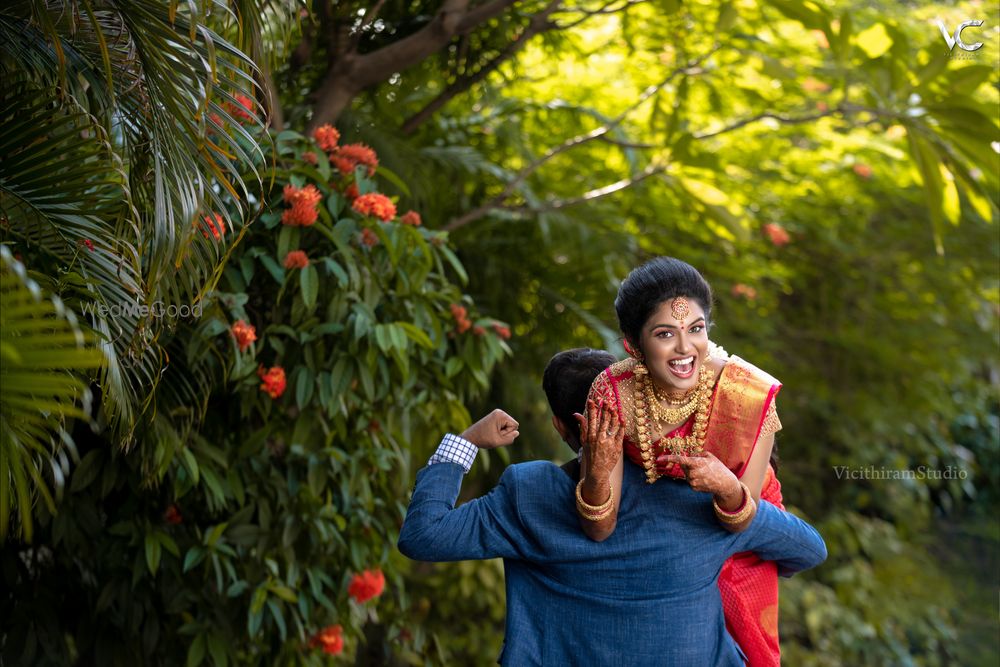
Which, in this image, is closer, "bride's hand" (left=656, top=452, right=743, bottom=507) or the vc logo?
"bride's hand" (left=656, top=452, right=743, bottom=507)

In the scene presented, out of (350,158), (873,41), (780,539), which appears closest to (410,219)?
(350,158)

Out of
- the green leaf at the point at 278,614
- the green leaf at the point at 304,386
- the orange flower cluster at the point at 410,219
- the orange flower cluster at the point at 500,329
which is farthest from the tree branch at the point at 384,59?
the green leaf at the point at 278,614

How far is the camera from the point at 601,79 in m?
5.30

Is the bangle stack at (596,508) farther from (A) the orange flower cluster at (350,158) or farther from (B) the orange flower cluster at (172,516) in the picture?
(B) the orange flower cluster at (172,516)

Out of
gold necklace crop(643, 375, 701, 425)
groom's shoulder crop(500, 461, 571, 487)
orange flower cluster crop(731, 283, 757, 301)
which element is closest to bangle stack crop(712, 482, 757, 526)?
gold necklace crop(643, 375, 701, 425)

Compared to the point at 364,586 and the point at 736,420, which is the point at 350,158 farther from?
the point at 736,420

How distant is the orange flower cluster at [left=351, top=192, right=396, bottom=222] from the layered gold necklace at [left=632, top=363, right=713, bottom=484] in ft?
3.97

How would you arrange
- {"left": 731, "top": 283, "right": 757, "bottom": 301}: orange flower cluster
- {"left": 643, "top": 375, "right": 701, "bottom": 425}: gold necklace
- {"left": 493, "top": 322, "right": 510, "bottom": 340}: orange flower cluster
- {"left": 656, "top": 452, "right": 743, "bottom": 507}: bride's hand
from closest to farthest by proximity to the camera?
{"left": 656, "top": 452, "right": 743, "bottom": 507}: bride's hand → {"left": 643, "top": 375, "right": 701, "bottom": 425}: gold necklace → {"left": 493, "top": 322, "right": 510, "bottom": 340}: orange flower cluster → {"left": 731, "top": 283, "right": 757, "bottom": 301}: orange flower cluster

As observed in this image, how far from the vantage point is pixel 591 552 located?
1746 millimetres

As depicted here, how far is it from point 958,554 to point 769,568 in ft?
19.8

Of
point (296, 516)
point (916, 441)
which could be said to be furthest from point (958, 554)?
point (296, 516)

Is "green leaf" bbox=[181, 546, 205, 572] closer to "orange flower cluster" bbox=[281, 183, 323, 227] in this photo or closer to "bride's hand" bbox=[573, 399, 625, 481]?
"orange flower cluster" bbox=[281, 183, 323, 227]

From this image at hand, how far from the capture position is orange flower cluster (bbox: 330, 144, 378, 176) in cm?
280

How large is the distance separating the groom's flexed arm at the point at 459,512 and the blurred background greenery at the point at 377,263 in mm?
549
